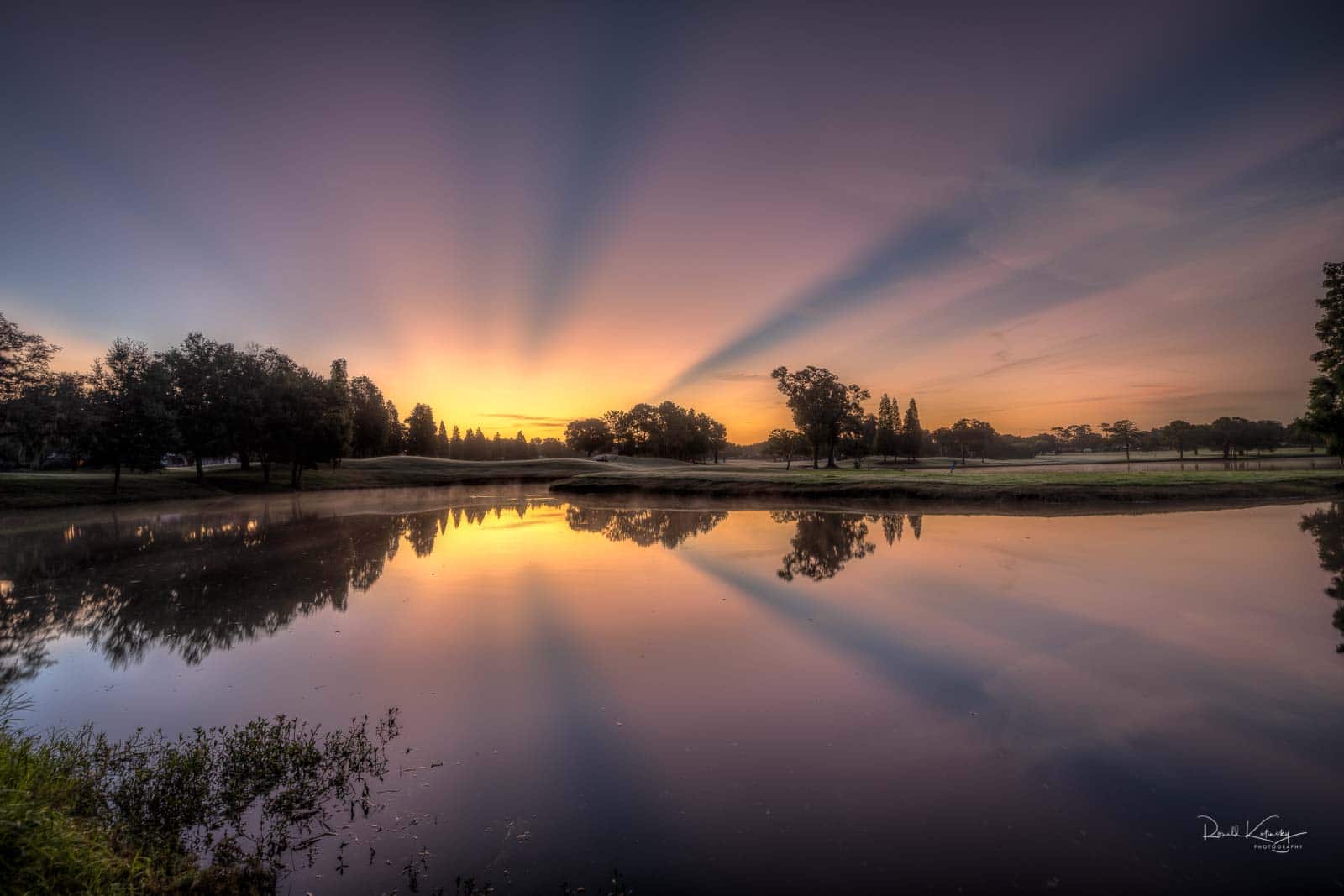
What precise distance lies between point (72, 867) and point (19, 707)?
540 centimetres

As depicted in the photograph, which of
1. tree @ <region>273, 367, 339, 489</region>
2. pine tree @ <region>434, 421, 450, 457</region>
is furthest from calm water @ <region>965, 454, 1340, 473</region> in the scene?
pine tree @ <region>434, 421, 450, 457</region>

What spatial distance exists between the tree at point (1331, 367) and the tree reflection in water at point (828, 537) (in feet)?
129

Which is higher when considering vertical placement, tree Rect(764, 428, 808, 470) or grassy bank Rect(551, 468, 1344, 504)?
tree Rect(764, 428, 808, 470)

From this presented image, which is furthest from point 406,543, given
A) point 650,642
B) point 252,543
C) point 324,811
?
point 324,811

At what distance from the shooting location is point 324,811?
450 cm

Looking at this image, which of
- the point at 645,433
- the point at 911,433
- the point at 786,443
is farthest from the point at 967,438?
the point at 645,433

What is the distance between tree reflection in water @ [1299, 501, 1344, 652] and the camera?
10.1 metres

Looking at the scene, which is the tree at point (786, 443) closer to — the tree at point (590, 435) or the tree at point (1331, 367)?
the tree at point (590, 435)

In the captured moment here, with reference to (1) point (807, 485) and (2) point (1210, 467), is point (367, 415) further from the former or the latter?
(2) point (1210, 467)

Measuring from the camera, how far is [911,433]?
11681 centimetres

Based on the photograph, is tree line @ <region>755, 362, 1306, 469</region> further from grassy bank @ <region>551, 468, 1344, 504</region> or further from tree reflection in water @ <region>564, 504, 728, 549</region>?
tree reflection in water @ <region>564, 504, 728, 549</region>
